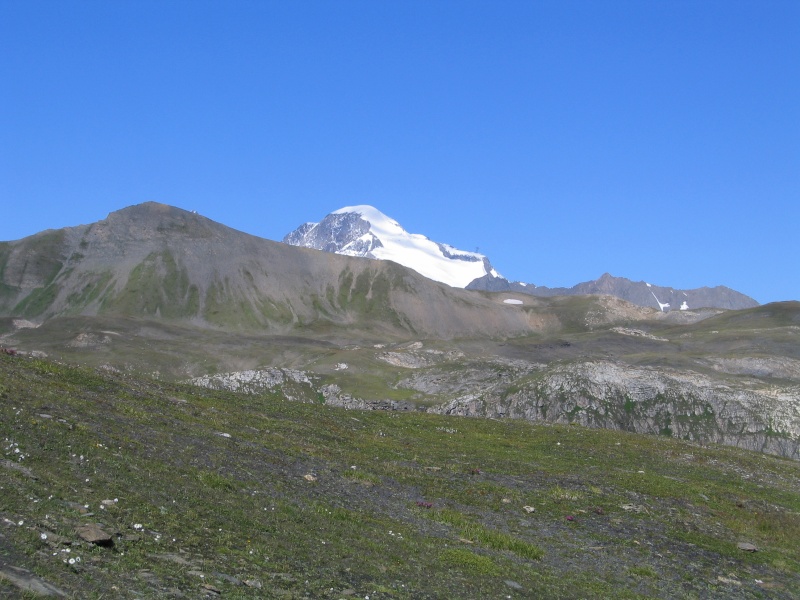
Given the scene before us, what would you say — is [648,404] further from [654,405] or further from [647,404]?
[654,405]

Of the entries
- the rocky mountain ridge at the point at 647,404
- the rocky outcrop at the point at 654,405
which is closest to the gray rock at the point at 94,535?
the rocky mountain ridge at the point at 647,404

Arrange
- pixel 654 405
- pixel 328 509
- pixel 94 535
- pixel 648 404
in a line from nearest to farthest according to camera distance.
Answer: pixel 94 535 < pixel 328 509 < pixel 654 405 < pixel 648 404

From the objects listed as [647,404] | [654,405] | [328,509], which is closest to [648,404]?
[647,404]

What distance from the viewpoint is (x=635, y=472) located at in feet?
146

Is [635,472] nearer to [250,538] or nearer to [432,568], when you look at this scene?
[432,568]

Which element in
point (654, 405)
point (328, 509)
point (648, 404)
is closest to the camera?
point (328, 509)

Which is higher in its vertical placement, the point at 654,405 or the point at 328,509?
the point at 654,405

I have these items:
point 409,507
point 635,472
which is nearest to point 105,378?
point 409,507

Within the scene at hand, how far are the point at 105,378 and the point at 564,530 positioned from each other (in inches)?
1002

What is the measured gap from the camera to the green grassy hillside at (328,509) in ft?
59.8

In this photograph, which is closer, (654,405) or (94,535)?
(94,535)

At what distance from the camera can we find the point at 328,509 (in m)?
26.9

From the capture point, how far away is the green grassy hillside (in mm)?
18234

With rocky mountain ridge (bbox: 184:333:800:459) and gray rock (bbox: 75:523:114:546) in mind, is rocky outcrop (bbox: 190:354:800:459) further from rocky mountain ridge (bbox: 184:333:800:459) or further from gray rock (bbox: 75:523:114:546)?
gray rock (bbox: 75:523:114:546)
